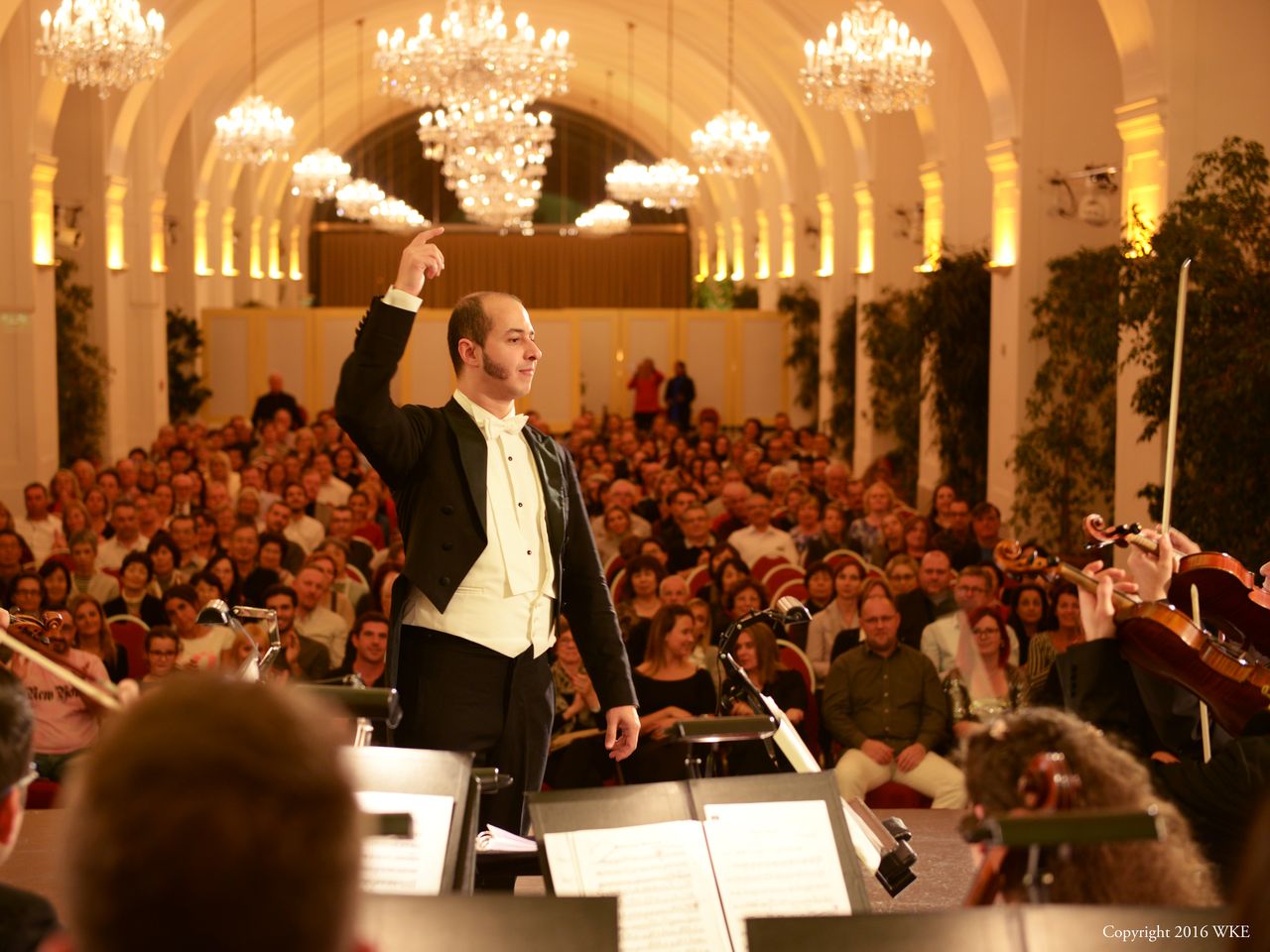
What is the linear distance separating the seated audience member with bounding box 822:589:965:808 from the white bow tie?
3343 mm

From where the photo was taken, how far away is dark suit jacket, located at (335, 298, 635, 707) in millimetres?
→ 3436

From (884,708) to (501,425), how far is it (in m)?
3.56

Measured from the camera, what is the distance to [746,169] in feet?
62.7

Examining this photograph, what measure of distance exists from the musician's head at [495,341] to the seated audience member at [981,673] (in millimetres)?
3858

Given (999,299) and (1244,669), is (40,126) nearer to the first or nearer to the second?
(999,299)

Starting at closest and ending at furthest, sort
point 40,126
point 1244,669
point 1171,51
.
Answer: point 1244,669 → point 1171,51 → point 40,126

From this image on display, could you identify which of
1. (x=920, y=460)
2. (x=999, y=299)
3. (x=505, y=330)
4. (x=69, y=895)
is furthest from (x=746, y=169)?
(x=69, y=895)

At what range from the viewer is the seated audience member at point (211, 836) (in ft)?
3.69

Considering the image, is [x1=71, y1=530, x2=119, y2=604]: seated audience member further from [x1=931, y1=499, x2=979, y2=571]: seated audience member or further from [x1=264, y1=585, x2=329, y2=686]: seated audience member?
[x1=931, y1=499, x2=979, y2=571]: seated audience member

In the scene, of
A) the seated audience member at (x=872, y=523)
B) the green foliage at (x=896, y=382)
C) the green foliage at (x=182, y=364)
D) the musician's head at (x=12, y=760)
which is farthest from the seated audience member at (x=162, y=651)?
the green foliage at (x=182, y=364)

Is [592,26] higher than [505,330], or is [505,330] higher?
[592,26]

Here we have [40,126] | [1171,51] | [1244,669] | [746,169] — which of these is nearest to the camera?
[1244,669]

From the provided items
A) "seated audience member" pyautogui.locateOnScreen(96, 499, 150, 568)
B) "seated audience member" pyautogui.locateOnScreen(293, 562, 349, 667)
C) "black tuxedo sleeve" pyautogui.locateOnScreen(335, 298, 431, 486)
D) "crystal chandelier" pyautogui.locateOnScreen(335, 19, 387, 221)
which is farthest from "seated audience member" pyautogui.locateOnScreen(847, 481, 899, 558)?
"crystal chandelier" pyautogui.locateOnScreen(335, 19, 387, 221)

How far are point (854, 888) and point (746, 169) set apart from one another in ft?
55.5
